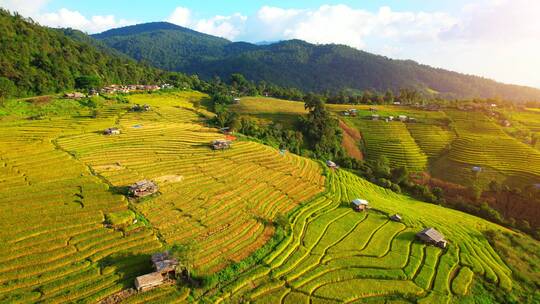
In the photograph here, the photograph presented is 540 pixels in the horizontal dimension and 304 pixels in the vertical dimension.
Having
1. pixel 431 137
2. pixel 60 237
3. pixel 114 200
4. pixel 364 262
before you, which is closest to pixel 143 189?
pixel 114 200

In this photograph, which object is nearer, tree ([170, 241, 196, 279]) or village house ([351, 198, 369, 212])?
tree ([170, 241, 196, 279])

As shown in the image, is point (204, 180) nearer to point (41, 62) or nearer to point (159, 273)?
point (159, 273)

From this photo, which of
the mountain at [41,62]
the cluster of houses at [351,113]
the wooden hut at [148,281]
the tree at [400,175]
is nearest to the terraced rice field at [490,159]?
the tree at [400,175]

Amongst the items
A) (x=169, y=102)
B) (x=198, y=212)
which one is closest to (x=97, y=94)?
(x=169, y=102)

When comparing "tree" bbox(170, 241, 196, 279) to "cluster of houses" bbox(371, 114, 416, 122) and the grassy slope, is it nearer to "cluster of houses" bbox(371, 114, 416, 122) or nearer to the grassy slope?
the grassy slope

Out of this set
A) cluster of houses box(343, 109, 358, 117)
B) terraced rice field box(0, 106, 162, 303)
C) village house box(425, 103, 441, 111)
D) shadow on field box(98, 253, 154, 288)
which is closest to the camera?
terraced rice field box(0, 106, 162, 303)

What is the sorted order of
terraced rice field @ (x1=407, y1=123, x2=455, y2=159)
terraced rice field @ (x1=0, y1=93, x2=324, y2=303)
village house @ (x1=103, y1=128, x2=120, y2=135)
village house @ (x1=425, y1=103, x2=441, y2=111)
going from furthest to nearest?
1. village house @ (x1=425, y1=103, x2=441, y2=111)
2. terraced rice field @ (x1=407, y1=123, x2=455, y2=159)
3. village house @ (x1=103, y1=128, x2=120, y2=135)
4. terraced rice field @ (x1=0, y1=93, x2=324, y2=303)

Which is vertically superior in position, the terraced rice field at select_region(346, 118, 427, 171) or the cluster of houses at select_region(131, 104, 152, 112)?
the cluster of houses at select_region(131, 104, 152, 112)

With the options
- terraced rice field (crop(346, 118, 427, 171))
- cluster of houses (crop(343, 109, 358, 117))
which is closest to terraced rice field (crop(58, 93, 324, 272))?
terraced rice field (crop(346, 118, 427, 171))

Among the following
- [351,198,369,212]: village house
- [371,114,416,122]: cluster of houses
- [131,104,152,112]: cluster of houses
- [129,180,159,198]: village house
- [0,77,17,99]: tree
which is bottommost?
[351,198,369,212]: village house
